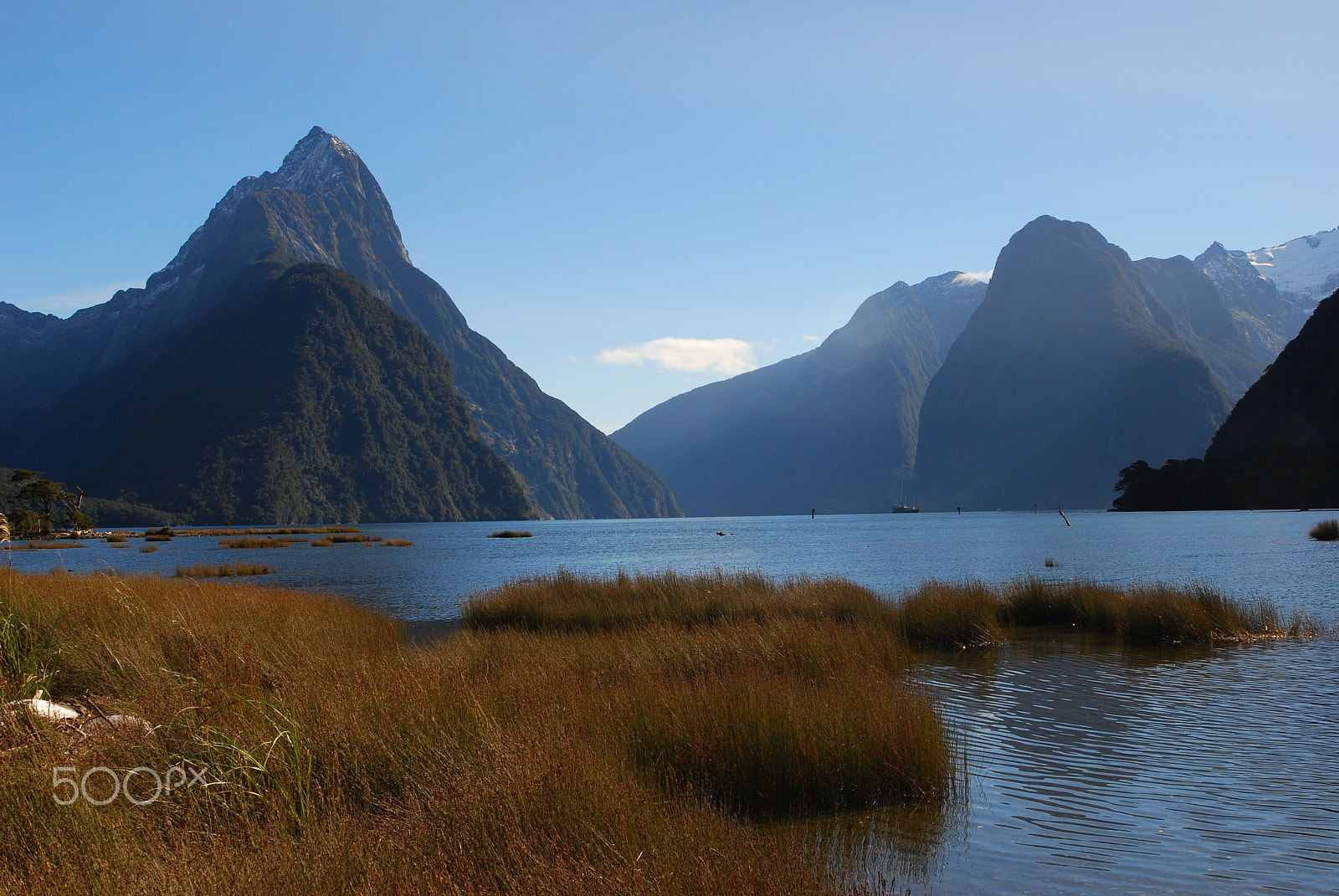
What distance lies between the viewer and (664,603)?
19094 mm

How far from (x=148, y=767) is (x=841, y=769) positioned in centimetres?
571

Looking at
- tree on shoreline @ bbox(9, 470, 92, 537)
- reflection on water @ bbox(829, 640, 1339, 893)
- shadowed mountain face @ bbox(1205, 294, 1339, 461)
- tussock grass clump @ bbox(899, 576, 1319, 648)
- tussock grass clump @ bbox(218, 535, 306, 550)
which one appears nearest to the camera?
reflection on water @ bbox(829, 640, 1339, 893)

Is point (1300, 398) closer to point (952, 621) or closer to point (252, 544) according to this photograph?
point (952, 621)

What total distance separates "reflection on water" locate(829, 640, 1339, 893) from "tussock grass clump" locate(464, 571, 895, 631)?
447 centimetres

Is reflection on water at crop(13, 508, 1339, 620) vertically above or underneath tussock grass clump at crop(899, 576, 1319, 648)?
underneath

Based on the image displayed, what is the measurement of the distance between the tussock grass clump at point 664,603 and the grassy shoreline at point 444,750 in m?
3.65

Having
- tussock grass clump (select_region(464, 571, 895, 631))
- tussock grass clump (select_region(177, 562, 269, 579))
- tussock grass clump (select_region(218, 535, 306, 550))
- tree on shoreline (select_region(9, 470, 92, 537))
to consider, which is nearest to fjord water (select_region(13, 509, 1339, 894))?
tussock grass clump (select_region(464, 571, 895, 631))

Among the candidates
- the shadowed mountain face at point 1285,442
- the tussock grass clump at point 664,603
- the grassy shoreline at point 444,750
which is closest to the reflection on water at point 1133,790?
the grassy shoreline at point 444,750

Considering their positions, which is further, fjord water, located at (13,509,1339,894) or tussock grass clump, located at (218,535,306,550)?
tussock grass clump, located at (218,535,306,550)

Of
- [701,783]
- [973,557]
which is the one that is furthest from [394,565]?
[701,783]

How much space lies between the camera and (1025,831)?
7281 millimetres

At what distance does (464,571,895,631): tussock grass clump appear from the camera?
58.9 ft

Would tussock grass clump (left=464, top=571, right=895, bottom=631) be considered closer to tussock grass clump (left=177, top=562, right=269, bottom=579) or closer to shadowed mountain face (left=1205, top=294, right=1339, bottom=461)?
tussock grass clump (left=177, top=562, right=269, bottom=579)

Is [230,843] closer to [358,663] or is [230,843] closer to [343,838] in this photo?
[343,838]
